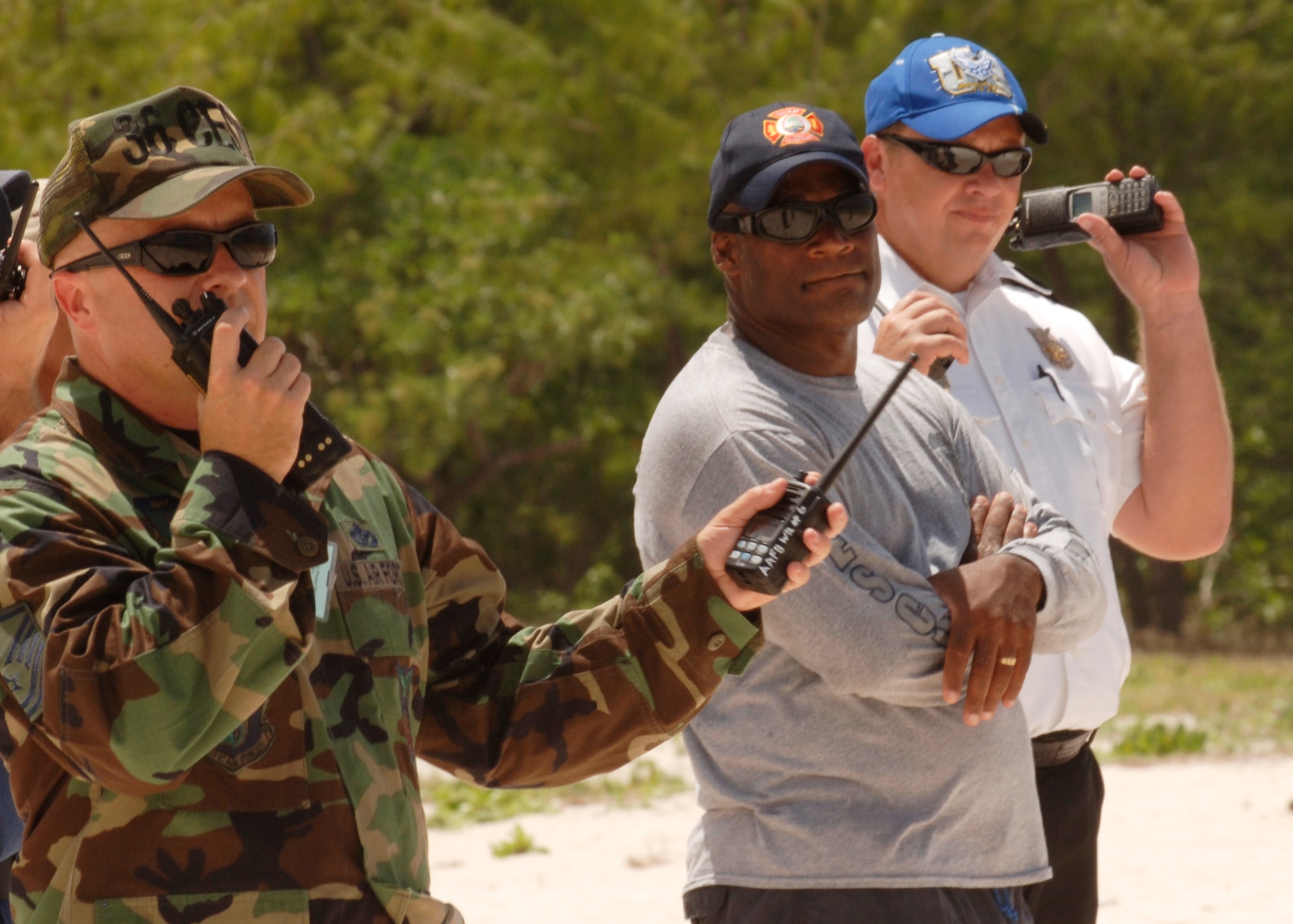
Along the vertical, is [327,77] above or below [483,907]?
above

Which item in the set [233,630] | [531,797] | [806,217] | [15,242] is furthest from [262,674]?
[531,797]

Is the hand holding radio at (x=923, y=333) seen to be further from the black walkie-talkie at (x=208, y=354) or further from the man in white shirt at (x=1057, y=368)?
→ the black walkie-talkie at (x=208, y=354)

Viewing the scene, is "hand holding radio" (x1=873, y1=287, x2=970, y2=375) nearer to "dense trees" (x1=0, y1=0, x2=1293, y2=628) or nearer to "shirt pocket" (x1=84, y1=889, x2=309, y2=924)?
"shirt pocket" (x1=84, y1=889, x2=309, y2=924)

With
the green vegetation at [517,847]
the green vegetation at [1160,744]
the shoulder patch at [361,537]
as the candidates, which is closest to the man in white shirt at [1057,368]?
the shoulder patch at [361,537]

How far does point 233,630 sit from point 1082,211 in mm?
2214

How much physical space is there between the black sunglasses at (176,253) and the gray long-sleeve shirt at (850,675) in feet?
2.58

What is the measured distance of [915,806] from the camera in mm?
2375

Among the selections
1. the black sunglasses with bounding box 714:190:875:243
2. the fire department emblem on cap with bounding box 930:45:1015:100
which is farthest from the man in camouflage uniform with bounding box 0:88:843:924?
the fire department emblem on cap with bounding box 930:45:1015:100

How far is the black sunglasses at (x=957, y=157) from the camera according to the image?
10.3 feet

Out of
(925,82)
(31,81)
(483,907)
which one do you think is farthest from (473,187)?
(925,82)

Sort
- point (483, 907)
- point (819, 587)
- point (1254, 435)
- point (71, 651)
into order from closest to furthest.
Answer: point (71, 651) → point (819, 587) → point (483, 907) → point (1254, 435)

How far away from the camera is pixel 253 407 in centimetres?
175

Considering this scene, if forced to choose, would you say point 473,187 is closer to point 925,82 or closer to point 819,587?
point 925,82

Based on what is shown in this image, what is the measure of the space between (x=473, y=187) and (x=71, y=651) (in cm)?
1259
